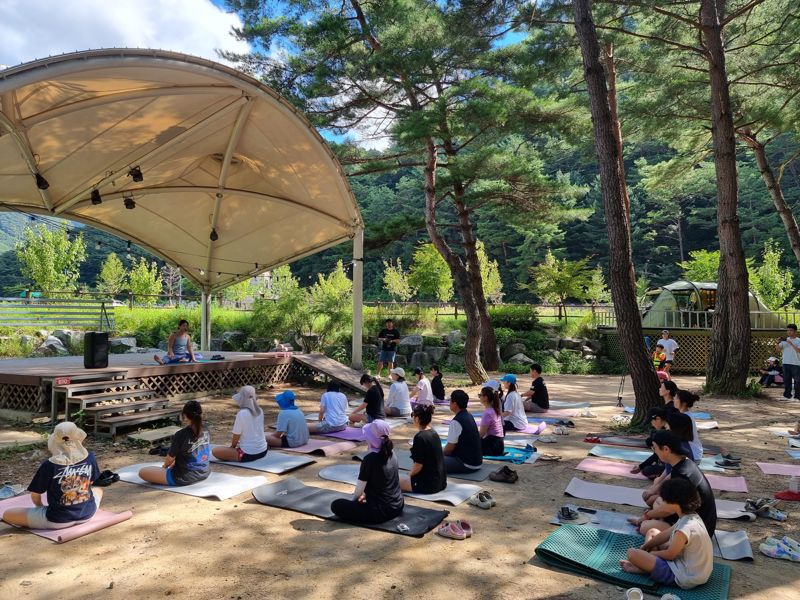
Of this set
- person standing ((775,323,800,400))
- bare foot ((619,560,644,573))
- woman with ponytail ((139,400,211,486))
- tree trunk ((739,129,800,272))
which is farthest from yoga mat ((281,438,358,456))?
tree trunk ((739,129,800,272))

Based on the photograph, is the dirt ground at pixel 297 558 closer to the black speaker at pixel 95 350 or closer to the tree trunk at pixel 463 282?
the black speaker at pixel 95 350

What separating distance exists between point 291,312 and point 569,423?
12.3 m

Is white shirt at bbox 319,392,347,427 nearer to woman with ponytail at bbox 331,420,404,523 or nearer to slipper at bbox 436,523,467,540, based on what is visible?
woman with ponytail at bbox 331,420,404,523

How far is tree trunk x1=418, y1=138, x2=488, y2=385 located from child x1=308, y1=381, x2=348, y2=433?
19.2 feet

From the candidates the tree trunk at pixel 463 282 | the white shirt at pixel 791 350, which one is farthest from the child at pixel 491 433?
the white shirt at pixel 791 350

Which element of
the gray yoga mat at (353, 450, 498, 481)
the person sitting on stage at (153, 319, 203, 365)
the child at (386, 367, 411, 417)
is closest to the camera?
the gray yoga mat at (353, 450, 498, 481)

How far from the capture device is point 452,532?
12.9 ft

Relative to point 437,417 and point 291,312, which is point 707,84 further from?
point 291,312

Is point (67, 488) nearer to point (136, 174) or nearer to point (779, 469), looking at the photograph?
point (779, 469)

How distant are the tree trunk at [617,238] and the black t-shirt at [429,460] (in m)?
4.49

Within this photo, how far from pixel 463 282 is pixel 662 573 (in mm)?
10413

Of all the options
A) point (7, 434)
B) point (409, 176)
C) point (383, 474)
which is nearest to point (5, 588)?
point (383, 474)

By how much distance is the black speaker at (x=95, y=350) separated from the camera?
27.5ft

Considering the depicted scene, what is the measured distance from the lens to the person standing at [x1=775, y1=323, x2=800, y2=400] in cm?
1053
